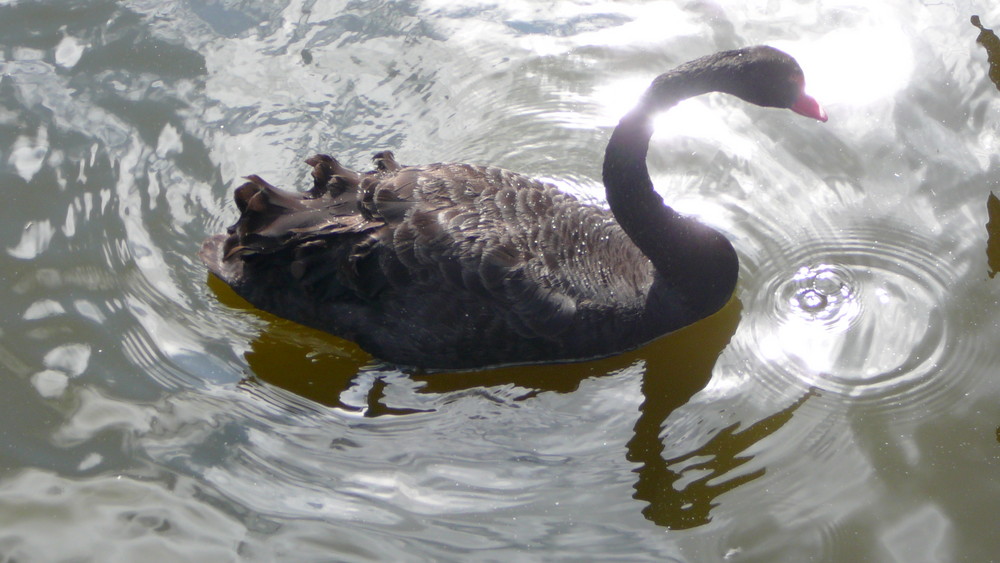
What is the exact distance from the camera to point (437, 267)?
214 inches

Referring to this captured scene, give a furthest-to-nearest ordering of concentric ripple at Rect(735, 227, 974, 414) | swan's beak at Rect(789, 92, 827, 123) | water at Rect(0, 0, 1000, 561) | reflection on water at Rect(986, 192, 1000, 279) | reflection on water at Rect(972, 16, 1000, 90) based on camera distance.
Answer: reflection on water at Rect(972, 16, 1000, 90) < reflection on water at Rect(986, 192, 1000, 279) < concentric ripple at Rect(735, 227, 974, 414) < swan's beak at Rect(789, 92, 827, 123) < water at Rect(0, 0, 1000, 561)

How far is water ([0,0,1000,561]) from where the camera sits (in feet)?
16.4

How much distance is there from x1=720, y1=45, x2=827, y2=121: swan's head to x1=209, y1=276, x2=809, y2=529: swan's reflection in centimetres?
139

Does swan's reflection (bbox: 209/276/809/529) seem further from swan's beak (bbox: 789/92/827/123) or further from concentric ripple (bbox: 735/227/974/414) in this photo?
swan's beak (bbox: 789/92/827/123)

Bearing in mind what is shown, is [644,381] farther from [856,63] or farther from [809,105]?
[856,63]

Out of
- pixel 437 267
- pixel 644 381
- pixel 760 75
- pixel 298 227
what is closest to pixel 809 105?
pixel 760 75

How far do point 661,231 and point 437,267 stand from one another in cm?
129

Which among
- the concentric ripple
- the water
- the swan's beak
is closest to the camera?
the water

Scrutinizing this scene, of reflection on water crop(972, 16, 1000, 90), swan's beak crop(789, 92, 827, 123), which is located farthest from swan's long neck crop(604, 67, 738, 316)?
reflection on water crop(972, 16, 1000, 90)

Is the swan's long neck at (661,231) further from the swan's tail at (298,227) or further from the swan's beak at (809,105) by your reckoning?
the swan's tail at (298,227)

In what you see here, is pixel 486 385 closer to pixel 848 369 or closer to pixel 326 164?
pixel 326 164

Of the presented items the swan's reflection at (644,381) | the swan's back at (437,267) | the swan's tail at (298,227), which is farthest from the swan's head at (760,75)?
the swan's tail at (298,227)

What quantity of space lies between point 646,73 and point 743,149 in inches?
44.7

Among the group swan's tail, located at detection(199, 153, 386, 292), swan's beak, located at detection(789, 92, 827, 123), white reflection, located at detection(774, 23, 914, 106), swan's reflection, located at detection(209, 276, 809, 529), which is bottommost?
swan's reflection, located at detection(209, 276, 809, 529)
